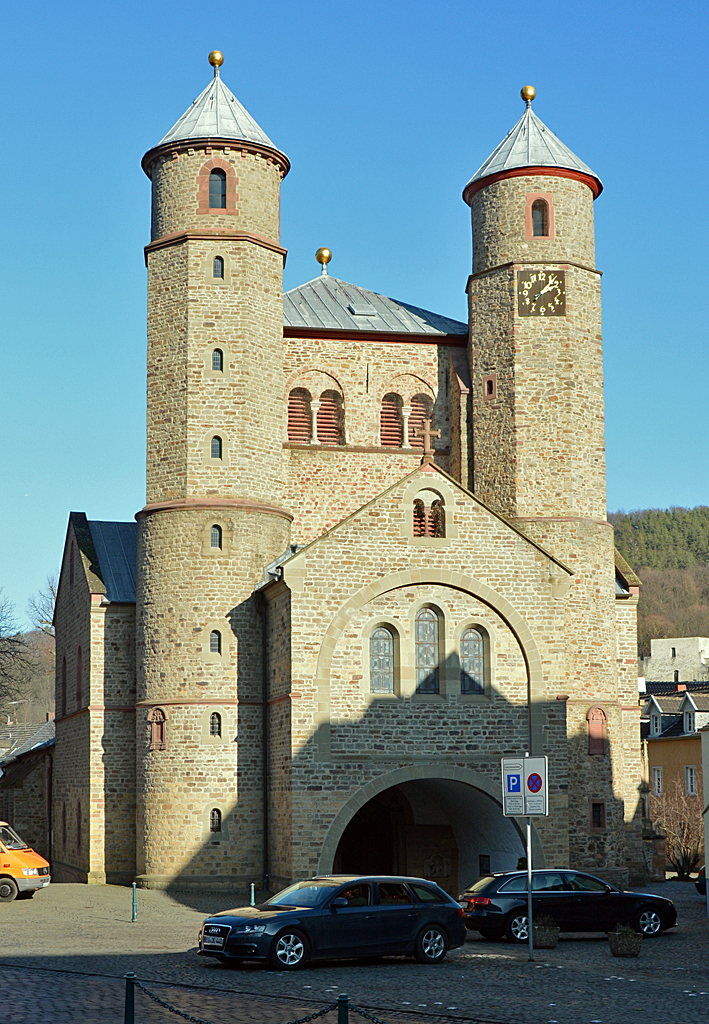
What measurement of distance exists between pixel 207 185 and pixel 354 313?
20.5 feet

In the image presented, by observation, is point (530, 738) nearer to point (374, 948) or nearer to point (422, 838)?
point (422, 838)

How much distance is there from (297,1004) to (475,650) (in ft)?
49.7

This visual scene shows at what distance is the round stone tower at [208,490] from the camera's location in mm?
30484

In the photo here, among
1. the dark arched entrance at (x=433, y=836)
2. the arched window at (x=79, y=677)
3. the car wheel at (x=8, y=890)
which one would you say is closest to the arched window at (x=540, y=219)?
the dark arched entrance at (x=433, y=836)

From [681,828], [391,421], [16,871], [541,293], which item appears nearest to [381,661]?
[16,871]

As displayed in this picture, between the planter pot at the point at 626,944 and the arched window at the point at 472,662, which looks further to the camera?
the arched window at the point at 472,662

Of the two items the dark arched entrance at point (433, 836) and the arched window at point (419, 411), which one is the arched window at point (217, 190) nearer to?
the arched window at point (419, 411)

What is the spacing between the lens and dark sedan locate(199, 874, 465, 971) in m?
17.3

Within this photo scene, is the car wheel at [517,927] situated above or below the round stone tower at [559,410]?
below

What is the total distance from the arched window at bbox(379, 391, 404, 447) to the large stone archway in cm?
964

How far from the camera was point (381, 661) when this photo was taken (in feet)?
94.0

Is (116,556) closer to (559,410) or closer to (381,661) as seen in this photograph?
(381,661)

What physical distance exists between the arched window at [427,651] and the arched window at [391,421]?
337 inches

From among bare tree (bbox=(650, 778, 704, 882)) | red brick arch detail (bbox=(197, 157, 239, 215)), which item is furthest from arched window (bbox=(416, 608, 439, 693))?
bare tree (bbox=(650, 778, 704, 882))
